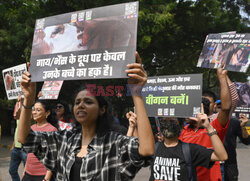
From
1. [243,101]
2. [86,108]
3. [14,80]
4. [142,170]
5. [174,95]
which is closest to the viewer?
[86,108]

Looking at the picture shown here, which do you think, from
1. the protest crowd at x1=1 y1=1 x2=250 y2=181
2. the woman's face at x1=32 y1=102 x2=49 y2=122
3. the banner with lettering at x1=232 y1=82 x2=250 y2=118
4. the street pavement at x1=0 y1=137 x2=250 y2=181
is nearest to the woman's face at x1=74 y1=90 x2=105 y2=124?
the protest crowd at x1=1 y1=1 x2=250 y2=181

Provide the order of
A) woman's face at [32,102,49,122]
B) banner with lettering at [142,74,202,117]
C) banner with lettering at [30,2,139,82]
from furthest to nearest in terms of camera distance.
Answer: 1. woman's face at [32,102,49,122]
2. banner with lettering at [142,74,202,117]
3. banner with lettering at [30,2,139,82]

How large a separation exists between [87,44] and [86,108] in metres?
0.46

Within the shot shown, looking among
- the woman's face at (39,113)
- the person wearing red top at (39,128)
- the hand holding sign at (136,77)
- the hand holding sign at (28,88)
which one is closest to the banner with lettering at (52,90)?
the person wearing red top at (39,128)

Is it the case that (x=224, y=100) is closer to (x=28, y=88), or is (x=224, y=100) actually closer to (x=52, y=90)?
(x=28, y=88)

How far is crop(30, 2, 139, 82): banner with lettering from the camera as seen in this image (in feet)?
6.95

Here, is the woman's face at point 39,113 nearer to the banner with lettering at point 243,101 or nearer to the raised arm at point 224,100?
the raised arm at point 224,100

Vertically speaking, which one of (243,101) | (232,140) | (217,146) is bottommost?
(217,146)

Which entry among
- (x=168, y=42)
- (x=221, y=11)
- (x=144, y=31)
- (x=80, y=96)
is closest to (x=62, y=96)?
(x=144, y=31)

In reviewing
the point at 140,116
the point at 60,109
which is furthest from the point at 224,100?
the point at 60,109

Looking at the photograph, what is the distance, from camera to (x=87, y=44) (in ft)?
7.61

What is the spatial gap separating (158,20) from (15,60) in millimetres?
6093

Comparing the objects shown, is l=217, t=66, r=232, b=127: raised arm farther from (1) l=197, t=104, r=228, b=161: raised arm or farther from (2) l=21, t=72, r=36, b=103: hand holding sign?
A: (2) l=21, t=72, r=36, b=103: hand holding sign

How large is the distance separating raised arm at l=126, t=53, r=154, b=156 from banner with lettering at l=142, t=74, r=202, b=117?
1.73m
